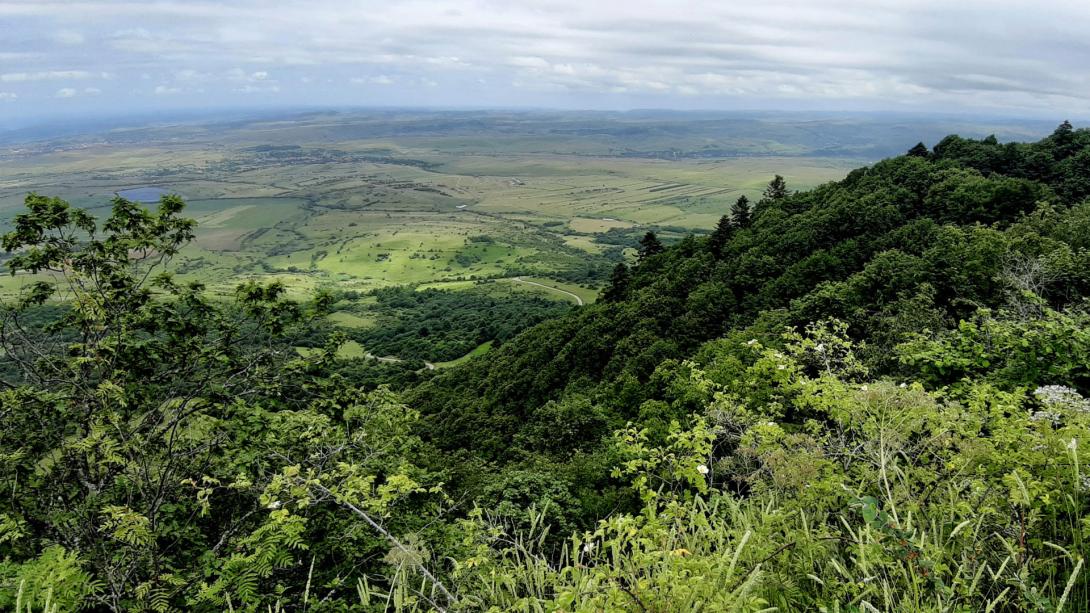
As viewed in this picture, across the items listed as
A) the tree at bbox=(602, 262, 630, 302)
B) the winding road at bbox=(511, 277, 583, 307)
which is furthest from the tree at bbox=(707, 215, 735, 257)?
the winding road at bbox=(511, 277, 583, 307)

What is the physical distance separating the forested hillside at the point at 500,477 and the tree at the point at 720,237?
24.6 m

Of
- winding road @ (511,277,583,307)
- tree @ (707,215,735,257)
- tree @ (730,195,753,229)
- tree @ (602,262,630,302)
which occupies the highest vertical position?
tree @ (730,195,753,229)

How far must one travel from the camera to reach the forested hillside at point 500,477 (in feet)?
15.8

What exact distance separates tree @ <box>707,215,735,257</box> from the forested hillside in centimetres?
2455

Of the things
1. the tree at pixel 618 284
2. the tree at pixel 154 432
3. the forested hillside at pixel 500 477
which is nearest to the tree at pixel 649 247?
the tree at pixel 618 284

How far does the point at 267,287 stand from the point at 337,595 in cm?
577

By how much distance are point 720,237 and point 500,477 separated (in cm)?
3718

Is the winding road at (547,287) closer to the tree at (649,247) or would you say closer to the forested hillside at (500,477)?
the tree at (649,247)

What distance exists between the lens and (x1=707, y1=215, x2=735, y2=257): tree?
46838mm

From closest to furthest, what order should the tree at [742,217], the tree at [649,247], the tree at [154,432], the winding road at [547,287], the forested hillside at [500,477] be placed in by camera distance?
1. the forested hillside at [500,477]
2. the tree at [154,432]
3. the tree at [742,217]
4. the tree at [649,247]
5. the winding road at [547,287]

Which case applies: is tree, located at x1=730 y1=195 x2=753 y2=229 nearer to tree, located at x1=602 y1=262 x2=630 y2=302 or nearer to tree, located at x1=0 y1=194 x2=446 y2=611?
tree, located at x1=602 y1=262 x2=630 y2=302

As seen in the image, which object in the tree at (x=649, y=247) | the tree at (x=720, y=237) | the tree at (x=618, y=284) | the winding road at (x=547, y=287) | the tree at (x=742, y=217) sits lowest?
the winding road at (x=547, y=287)

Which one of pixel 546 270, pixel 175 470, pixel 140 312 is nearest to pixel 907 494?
pixel 175 470

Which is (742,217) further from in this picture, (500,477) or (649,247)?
A: (500,477)
